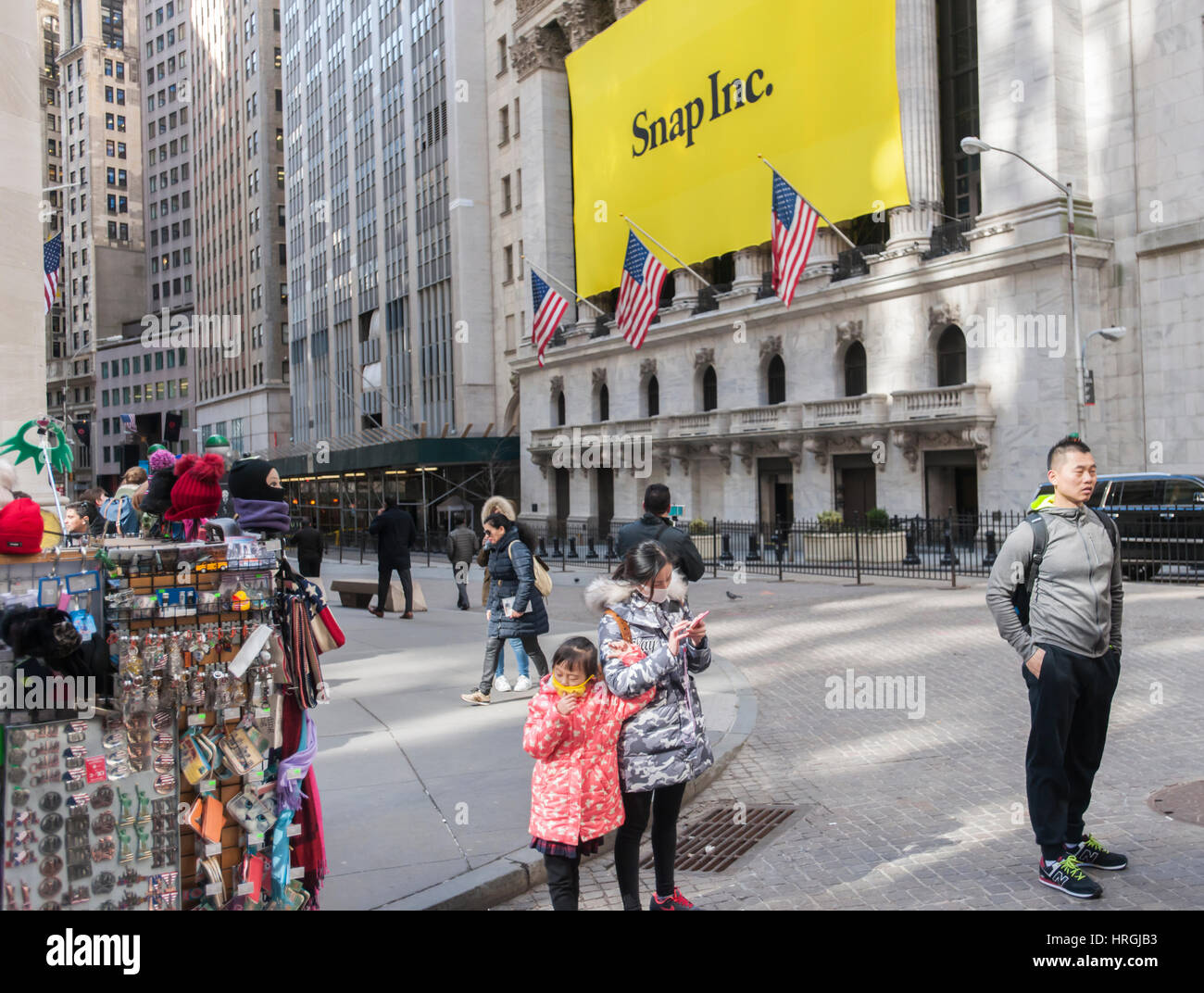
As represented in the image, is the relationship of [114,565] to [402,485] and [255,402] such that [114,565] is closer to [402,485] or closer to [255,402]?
[402,485]

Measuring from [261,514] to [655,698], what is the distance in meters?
2.25

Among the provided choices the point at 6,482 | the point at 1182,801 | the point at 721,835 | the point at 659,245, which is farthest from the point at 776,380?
the point at 6,482

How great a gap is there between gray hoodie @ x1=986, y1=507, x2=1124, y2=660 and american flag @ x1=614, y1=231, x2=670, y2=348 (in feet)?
80.1

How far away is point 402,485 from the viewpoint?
5397 centimetres

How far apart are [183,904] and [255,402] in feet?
282

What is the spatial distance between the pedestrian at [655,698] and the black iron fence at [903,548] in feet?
47.1

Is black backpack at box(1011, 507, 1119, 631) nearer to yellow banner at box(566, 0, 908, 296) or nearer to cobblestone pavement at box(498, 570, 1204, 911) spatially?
cobblestone pavement at box(498, 570, 1204, 911)

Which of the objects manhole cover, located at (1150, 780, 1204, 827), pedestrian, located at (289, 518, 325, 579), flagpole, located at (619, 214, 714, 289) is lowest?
manhole cover, located at (1150, 780, 1204, 827)

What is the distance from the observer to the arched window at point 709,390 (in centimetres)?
3975

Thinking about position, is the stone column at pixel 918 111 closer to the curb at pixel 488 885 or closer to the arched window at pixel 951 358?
the arched window at pixel 951 358


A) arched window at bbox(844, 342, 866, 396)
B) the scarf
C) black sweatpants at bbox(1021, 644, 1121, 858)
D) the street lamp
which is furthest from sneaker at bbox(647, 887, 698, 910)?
arched window at bbox(844, 342, 866, 396)

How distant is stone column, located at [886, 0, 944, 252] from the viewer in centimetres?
3028

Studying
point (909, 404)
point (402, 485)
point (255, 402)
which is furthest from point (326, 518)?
point (909, 404)

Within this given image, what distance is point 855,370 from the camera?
33719mm
